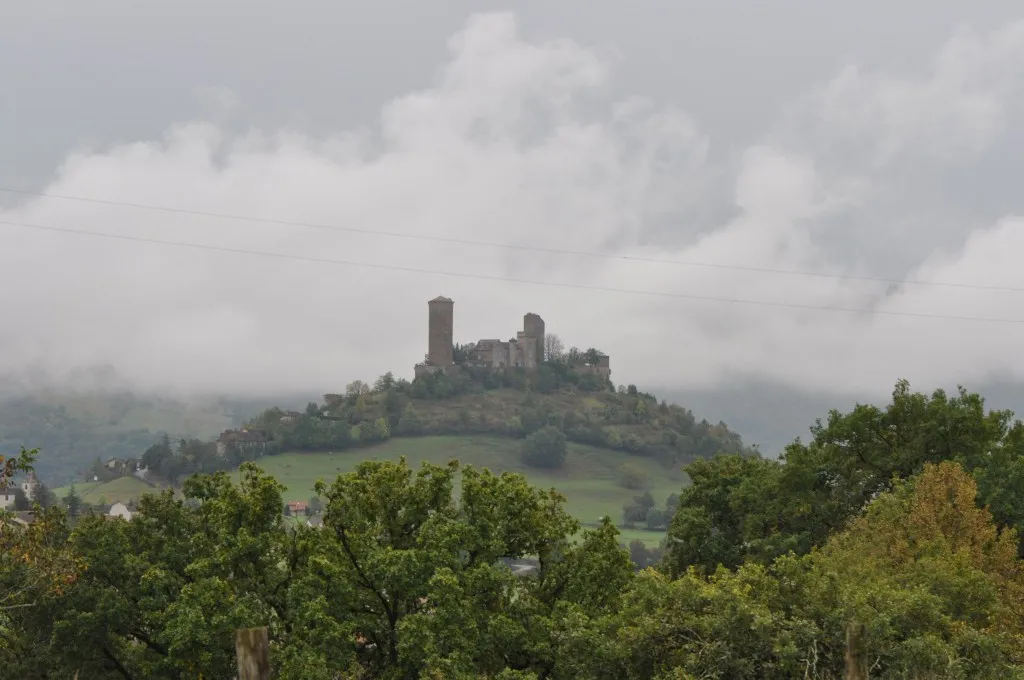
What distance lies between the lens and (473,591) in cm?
2616

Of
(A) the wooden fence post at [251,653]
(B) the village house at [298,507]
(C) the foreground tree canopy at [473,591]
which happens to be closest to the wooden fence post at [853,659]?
(C) the foreground tree canopy at [473,591]

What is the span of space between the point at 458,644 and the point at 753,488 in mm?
22716

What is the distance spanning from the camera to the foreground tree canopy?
68.9 feet

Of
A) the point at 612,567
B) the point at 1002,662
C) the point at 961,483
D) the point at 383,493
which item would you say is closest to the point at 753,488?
the point at 961,483

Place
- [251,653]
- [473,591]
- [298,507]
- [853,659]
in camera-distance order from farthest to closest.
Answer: [298,507] → [473,591] → [853,659] → [251,653]

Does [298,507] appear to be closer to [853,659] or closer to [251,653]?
[853,659]

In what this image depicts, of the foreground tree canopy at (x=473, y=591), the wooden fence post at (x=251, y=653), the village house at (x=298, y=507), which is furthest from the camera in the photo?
the village house at (x=298, y=507)

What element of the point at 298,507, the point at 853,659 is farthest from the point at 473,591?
the point at 298,507

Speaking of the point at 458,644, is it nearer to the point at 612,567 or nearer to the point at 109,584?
the point at 612,567

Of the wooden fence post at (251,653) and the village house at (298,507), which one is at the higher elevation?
the wooden fence post at (251,653)

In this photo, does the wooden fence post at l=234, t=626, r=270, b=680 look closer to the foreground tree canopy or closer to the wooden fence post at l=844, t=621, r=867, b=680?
the wooden fence post at l=844, t=621, r=867, b=680

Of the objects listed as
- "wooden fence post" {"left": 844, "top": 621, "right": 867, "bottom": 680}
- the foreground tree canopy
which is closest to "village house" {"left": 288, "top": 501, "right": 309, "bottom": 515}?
the foreground tree canopy

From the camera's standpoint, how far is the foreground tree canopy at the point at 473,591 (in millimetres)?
21000

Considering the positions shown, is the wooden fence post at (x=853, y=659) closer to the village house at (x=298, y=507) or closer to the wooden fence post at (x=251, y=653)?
the wooden fence post at (x=251, y=653)
